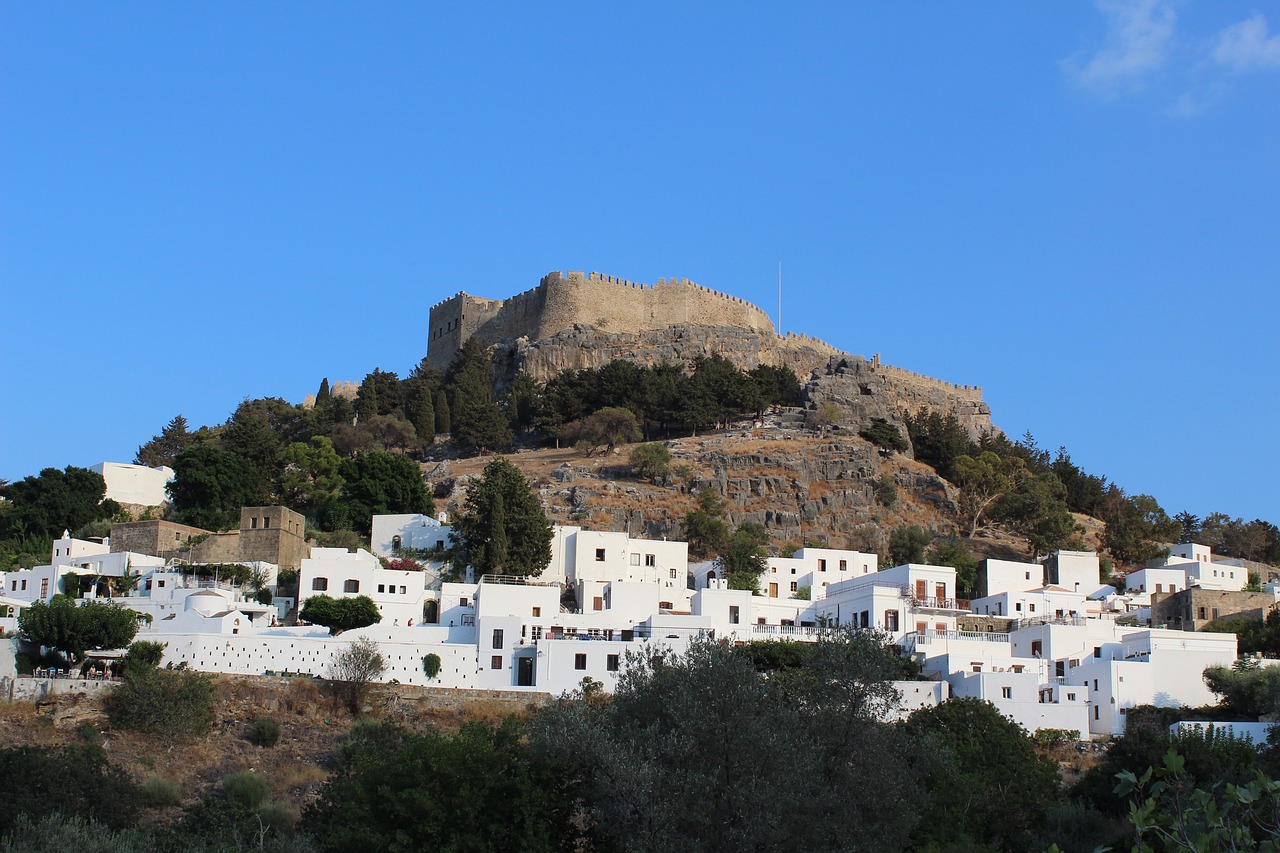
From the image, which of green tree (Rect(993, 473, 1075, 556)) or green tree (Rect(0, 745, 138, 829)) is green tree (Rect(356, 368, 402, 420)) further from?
green tree (Rect(0, 745, 138, 829))

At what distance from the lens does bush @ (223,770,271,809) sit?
32.9 metres

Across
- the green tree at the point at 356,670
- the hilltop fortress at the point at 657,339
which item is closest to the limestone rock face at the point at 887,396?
the hilltop fortress at the point at 657,339

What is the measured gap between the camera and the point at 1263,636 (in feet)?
144

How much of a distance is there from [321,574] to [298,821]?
13.9 metres

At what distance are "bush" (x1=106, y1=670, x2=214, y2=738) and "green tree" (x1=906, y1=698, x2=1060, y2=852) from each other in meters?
17.2

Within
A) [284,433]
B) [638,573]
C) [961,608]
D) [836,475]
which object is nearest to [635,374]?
[836,475]

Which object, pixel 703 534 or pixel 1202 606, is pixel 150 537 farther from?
pixel 1202 606

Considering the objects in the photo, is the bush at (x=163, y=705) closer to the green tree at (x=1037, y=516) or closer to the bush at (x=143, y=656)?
the bush at (x=143, y=656)

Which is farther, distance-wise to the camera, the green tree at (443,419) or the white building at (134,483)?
the green tree at (443,419)

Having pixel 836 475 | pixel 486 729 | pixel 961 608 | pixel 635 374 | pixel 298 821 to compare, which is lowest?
pixel 298 821

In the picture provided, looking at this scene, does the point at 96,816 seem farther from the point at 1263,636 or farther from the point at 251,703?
the point at 1263,636

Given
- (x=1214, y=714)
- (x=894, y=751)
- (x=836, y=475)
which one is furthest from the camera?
(x=836, y=475)

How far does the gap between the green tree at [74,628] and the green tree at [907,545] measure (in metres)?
27.7

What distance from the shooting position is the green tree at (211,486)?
183 ft
